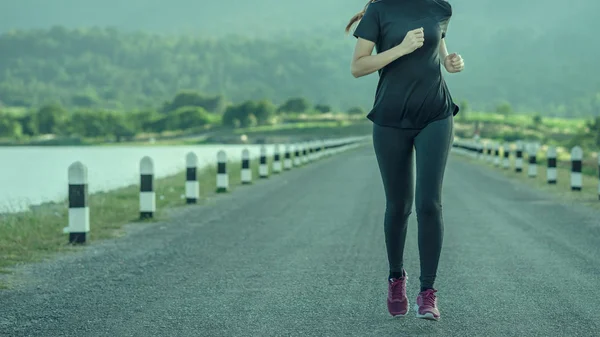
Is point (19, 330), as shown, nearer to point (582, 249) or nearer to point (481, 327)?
point (481, 327)

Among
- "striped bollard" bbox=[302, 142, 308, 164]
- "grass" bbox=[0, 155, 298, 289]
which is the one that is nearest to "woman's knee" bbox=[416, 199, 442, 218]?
"grass" bbox=[0, 155, 298, 289]

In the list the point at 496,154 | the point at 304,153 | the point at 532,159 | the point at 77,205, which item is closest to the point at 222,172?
the point at 77,205

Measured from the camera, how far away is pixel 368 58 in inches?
212

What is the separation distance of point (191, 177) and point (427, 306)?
10634 mm

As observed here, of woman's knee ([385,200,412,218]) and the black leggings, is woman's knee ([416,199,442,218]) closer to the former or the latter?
the black leggings

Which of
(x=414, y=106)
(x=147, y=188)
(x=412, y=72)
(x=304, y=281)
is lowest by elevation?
(x=304, y=281)

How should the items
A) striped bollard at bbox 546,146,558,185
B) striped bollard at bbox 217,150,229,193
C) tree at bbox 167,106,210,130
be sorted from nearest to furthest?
striped bollard at bbox 217,150,229,193 → striped bollard at bbox 546,146,558,185 → tree at bbox 167,106,210,130

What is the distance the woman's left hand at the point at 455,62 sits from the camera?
559 cm

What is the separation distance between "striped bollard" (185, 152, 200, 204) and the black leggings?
1006 cm

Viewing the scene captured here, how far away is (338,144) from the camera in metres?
49.6

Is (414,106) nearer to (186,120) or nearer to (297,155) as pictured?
(297,155)

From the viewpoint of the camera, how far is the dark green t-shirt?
17.6ft

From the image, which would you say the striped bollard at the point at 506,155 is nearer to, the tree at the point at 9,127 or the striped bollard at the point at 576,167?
the striped bollard at the point at 576,167

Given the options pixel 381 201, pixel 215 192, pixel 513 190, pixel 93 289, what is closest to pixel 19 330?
pixel 93 289
